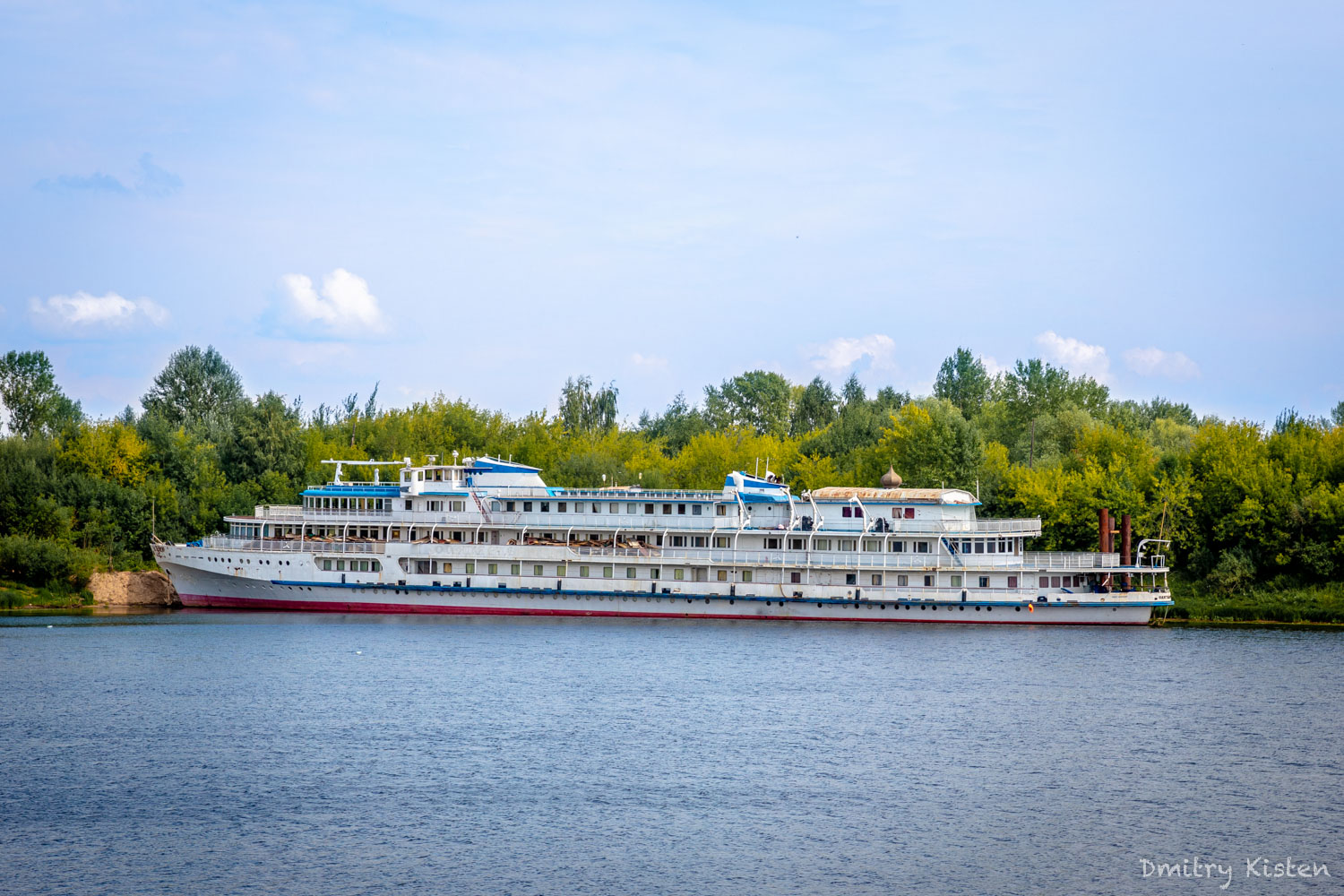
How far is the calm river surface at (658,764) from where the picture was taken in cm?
2988

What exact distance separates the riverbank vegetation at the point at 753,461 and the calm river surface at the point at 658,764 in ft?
46.4

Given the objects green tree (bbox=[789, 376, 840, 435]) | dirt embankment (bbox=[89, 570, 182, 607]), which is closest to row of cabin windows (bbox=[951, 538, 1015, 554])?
dirt embankment (bbox=[89, 570, 182, 607])

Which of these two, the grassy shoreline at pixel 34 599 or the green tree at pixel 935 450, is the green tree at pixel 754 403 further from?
the grassy shoreline at pixel 34 599

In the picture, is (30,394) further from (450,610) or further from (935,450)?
(935,450)

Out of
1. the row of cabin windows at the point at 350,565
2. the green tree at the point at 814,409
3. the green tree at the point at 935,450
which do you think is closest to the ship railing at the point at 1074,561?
the green tree at the point at 935,450

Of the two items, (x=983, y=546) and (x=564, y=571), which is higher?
(x=983, y=546)

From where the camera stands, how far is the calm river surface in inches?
1176

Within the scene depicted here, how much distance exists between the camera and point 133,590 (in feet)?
255

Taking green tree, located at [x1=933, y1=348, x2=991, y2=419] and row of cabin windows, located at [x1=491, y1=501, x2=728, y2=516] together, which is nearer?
row of cabin windows, located at [x1=491, y1=501, x2=728, y2=516]

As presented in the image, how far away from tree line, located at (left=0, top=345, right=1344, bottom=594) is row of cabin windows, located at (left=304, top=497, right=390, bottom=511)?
45.4ft

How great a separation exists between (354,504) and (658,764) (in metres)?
41.9

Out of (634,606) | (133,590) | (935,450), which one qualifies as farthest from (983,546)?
(133,590)

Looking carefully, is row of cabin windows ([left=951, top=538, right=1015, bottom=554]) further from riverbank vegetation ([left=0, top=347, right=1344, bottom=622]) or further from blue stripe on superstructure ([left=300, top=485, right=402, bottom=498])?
blue stripe on superstructure ([left=300, top=485, right=402, bottom=498])

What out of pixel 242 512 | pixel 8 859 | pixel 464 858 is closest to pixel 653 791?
pixel 464 858
